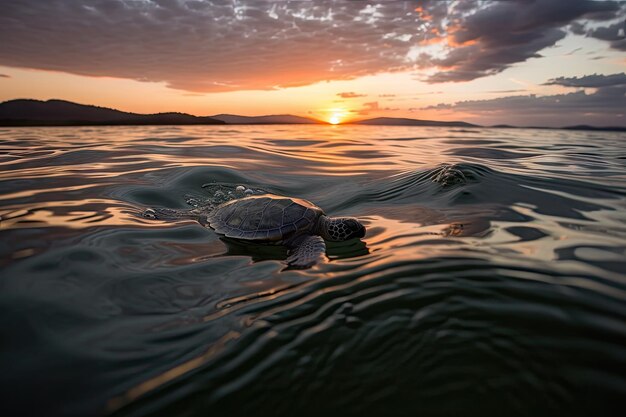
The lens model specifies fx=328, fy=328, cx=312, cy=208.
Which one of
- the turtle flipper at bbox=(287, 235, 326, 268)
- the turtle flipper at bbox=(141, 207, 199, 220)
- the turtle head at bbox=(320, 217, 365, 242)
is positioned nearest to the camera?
the turtle flipper at bbox=(287, 235, 326, 268)

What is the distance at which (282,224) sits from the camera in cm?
575

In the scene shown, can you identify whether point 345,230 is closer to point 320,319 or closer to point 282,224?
point 282,224

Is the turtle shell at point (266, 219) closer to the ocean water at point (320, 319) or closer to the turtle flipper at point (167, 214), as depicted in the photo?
the ocean water at point (320, 319)

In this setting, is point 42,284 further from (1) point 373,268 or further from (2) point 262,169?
(2) point 262,169

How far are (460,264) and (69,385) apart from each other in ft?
12.0

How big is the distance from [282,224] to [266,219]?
12.3 inches

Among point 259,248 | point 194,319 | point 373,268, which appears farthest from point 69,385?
point 259,248

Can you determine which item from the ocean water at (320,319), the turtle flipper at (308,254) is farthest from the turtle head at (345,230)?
the turtle flipper at (308,254)

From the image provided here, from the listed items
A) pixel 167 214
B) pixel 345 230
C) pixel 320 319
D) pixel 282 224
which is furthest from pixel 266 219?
pixel 320 319

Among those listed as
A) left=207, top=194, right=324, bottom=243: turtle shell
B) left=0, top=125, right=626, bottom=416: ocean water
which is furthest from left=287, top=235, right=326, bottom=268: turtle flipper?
left=207, top=194, right=324, bottom=243: turtle shell

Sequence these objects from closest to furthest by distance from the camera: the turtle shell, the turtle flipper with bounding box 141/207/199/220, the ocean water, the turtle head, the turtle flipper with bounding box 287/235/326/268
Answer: the ocean water → the turtle flipper with bounding box 287/235/326/268 → the turtle head → the turtle shell → the turtle flipper with bounding box 141/207/199/220

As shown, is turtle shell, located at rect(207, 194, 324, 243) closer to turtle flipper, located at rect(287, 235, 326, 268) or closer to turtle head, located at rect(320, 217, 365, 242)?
turtle flipper, located at rect(287, 235, 326, 268)

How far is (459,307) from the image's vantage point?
2.89 m

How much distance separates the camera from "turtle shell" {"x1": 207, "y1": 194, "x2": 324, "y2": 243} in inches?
223
